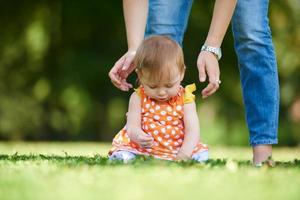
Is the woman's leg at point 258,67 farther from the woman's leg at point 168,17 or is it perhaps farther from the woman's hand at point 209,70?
the woman's hand at point 209,70

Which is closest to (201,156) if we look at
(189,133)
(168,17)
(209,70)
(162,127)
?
(189,133)

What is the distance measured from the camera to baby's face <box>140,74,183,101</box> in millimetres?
4102

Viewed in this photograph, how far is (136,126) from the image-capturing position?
165 inches

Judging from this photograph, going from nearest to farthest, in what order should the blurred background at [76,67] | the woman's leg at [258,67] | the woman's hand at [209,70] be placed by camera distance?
the woman's hand at [209,70] < the woman's leg at [258,67] < the blurred background at [76,67]

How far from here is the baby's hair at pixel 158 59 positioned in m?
4.05

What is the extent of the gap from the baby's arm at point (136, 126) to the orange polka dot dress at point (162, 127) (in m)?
0.03

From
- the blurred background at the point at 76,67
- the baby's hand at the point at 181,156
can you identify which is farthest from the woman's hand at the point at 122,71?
the blurred background at the point at 76,67

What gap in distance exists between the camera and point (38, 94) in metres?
15.3

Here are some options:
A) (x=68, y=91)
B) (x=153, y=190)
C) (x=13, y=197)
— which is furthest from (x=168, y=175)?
(x=68, y=91)

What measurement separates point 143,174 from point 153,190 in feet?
1.26

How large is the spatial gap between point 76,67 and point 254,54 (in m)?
11.0

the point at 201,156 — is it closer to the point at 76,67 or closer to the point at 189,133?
the point at 189,133

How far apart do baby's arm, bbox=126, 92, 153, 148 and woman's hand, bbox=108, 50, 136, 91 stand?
13 centimetres

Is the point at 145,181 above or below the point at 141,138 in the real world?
above
